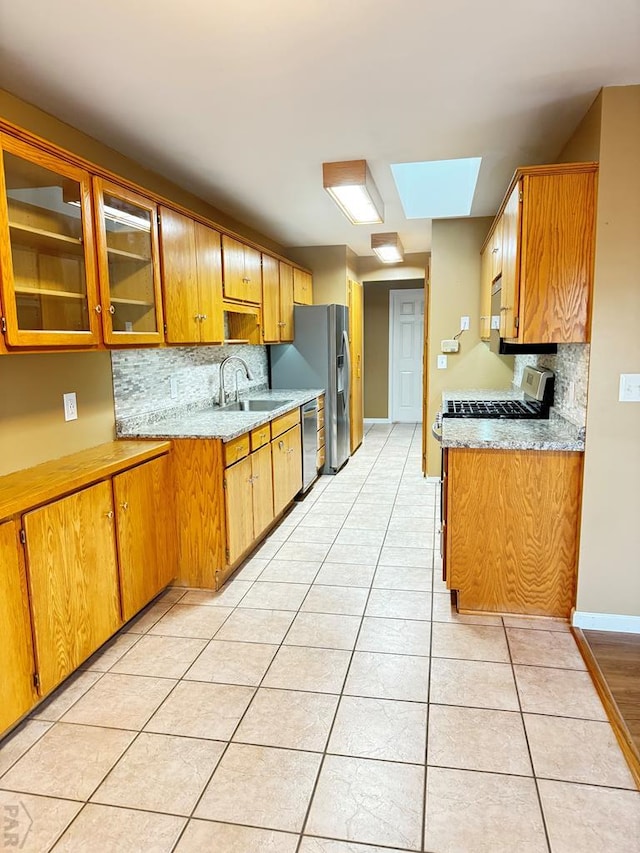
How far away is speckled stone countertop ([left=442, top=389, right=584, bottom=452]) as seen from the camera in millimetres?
2516

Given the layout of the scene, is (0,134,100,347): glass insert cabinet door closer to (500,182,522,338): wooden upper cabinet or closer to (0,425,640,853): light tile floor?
(0,425,640,853): light tile floor

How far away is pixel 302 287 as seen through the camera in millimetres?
5543

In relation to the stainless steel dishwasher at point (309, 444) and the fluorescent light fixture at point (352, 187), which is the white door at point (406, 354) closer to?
the stainless steel dishwasher at point (309, 444)

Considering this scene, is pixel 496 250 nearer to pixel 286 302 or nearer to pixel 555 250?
pixel 555 250

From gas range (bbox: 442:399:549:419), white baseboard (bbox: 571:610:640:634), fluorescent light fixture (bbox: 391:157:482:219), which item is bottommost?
white baseboard (bbox: 571:610:640:634)

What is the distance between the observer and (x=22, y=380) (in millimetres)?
2285

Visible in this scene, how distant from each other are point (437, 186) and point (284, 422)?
207cm

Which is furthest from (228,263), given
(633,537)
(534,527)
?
(633,537)

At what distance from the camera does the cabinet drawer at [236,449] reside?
116 inches

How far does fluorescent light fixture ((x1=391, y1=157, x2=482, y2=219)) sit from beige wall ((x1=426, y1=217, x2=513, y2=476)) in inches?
13.4

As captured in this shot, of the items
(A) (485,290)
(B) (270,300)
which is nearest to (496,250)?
(A) (485,290)

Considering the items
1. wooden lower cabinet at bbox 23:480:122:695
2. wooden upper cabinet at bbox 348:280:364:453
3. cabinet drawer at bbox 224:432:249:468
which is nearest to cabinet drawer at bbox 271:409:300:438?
cabinet drawer at bbox 224:432:249:468

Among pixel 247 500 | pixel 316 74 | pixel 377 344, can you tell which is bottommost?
pixel 247 500

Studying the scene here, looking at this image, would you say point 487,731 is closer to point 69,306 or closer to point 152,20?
point 69,306
